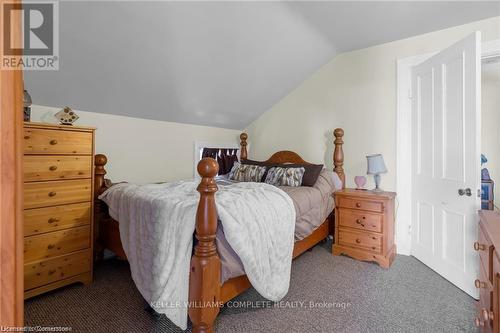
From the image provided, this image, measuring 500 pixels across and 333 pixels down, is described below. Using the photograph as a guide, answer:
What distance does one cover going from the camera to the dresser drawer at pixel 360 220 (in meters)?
2.52

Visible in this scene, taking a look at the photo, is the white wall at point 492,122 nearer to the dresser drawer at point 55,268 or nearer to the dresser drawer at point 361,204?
the dresser drawer at point 361,204

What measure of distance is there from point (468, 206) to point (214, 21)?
2550mm

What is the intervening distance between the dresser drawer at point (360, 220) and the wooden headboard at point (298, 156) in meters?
0.52

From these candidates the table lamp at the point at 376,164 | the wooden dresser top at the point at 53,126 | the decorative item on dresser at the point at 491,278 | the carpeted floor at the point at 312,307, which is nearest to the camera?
the decorative item on dresser at the point at 491,278

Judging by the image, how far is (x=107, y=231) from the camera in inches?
89.4

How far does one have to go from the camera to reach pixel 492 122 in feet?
9.72

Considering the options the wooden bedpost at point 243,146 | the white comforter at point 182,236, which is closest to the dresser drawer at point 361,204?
the white comforter at point 182,236

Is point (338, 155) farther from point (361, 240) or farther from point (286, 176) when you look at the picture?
point (361, 240)

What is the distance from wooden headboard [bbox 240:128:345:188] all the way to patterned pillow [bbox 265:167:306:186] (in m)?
0.51

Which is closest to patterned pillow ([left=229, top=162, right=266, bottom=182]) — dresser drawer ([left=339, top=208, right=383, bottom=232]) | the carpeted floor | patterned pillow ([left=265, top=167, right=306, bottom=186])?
patterned pillow ([left=265, top=167, right=306, bottom=186])

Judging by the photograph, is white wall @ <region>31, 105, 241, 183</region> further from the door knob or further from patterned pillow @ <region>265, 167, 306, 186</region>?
the door knob

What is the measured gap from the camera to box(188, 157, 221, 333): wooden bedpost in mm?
1346

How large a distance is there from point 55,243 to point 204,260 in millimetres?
1315

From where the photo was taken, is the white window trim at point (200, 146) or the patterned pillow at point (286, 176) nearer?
the patterned pillow at point (286, 176)
